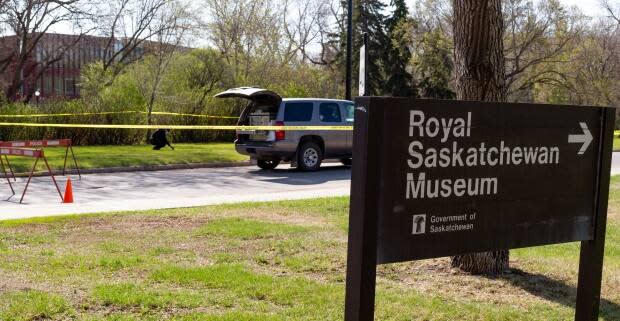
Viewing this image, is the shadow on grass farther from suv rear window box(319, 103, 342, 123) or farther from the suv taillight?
Result: suv rear window box(319, 103, 342, 123)

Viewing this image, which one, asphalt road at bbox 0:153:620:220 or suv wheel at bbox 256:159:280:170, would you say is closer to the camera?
asphalt road at bbox 0:153:620:220

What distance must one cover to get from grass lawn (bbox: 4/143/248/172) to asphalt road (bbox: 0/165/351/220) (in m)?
1.01

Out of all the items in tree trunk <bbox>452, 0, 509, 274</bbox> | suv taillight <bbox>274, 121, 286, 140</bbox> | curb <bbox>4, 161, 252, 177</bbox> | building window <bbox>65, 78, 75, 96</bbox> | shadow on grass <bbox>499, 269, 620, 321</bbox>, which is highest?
building window <bbox>65, 78, 75, 96</bbox>

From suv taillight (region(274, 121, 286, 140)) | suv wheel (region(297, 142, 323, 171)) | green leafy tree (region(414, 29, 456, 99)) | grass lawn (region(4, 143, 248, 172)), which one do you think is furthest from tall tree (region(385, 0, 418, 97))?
suv taillight (region(274, 121, 286, 140))

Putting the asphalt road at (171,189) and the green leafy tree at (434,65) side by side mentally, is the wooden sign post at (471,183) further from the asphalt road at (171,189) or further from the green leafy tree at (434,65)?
the green leafy tree at (434,65)

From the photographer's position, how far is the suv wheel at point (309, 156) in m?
17.1

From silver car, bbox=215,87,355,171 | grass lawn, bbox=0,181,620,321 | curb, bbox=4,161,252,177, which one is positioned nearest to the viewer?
grass lawn, bbox=0,181,620,321

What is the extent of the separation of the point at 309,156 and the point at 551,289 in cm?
1180

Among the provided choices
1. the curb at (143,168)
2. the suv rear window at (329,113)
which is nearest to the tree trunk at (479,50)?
the suv rear window at (329,113)

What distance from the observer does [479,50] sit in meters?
5.81

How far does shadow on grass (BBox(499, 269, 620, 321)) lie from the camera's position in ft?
17.0

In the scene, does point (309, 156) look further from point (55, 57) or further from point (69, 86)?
point (69, 86)

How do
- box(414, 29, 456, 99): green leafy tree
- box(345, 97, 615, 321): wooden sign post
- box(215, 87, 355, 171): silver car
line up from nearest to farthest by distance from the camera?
1. box(345, 97, 615, 321): wooden sign post
2. box(215, 87, 355, 171): silver car
3. box(414, 29, 456, 99): green leafy tree

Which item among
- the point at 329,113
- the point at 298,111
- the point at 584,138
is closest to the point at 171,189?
the point at 298,111
